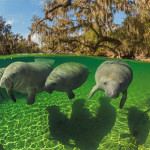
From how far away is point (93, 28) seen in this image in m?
18.0

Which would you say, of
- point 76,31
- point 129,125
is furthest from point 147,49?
point 129,125

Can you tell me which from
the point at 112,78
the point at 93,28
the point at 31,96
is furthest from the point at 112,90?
the point at 93,28

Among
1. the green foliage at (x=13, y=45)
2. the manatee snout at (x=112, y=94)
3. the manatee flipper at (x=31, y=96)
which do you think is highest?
the green foliage at (x=13, y=45)

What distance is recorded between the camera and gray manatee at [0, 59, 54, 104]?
5.98 feet

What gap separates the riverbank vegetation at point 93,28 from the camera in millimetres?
Answer: 15047

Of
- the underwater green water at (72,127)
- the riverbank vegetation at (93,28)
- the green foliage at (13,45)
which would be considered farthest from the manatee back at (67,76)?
the green foliage at (13,45)

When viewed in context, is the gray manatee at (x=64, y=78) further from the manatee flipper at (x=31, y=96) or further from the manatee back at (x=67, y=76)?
the manatee flipper at (x=31, y=96)

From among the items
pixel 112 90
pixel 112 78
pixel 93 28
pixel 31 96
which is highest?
pixel 93 28

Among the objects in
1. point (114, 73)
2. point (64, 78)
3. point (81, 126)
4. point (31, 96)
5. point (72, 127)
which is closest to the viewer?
point (64, 78)

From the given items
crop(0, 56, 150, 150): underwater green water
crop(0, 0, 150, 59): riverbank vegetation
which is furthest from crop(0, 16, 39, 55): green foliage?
crop(0, 56, 150, 150): underwater green water

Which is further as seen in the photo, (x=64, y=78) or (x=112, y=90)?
(x=64, y=78)

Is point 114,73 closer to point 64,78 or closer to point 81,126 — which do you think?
point 64,78

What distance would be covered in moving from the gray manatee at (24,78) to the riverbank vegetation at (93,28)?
1339 cm

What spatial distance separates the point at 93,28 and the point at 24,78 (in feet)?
56.0
